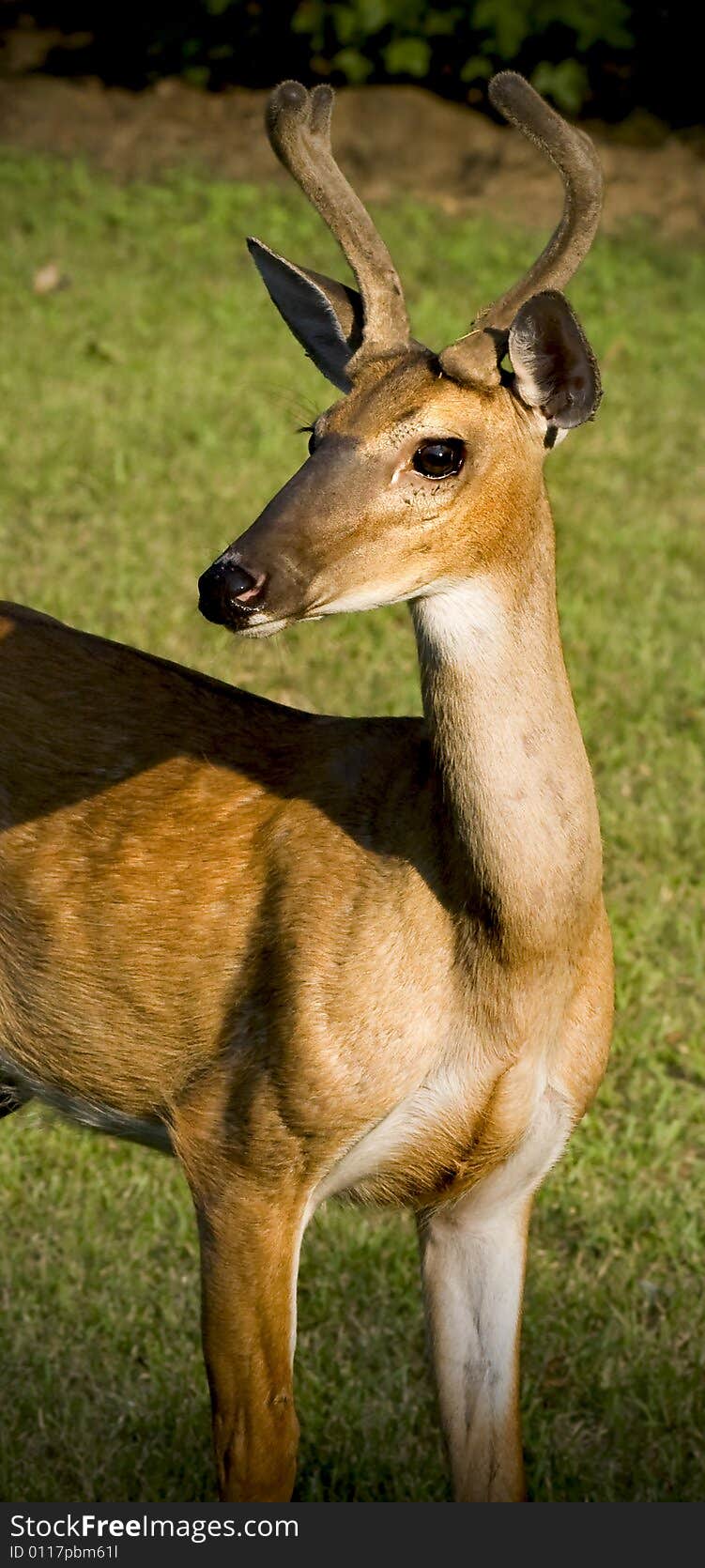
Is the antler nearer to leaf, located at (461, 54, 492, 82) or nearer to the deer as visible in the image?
the deer

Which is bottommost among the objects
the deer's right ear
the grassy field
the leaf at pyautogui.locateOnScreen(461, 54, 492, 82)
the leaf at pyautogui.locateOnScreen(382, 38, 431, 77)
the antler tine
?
the grassy field

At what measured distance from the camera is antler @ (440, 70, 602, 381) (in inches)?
132

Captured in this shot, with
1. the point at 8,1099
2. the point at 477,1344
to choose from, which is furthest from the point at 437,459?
the point at 8,1099

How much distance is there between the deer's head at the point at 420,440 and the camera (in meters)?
3.09

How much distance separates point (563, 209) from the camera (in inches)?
133

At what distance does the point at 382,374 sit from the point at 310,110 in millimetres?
632

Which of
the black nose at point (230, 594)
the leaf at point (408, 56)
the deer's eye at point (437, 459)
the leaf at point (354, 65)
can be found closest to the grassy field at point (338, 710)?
the deer's eye at point (437, 459)

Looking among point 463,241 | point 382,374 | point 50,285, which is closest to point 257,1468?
point 382,374

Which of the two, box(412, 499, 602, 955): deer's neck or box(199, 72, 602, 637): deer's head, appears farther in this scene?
box(412, 499, 602, 955): deer's neck

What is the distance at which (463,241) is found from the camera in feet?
42.4

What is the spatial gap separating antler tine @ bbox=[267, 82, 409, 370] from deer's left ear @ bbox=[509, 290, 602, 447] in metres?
0.25

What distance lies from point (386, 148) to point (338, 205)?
442 inches

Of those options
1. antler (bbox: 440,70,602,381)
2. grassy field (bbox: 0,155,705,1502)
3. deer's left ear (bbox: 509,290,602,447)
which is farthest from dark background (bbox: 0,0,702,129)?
deer's left ear (bbox: 509,290,602,447)

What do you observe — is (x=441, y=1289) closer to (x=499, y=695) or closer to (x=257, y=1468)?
(x=257, y=1468)
